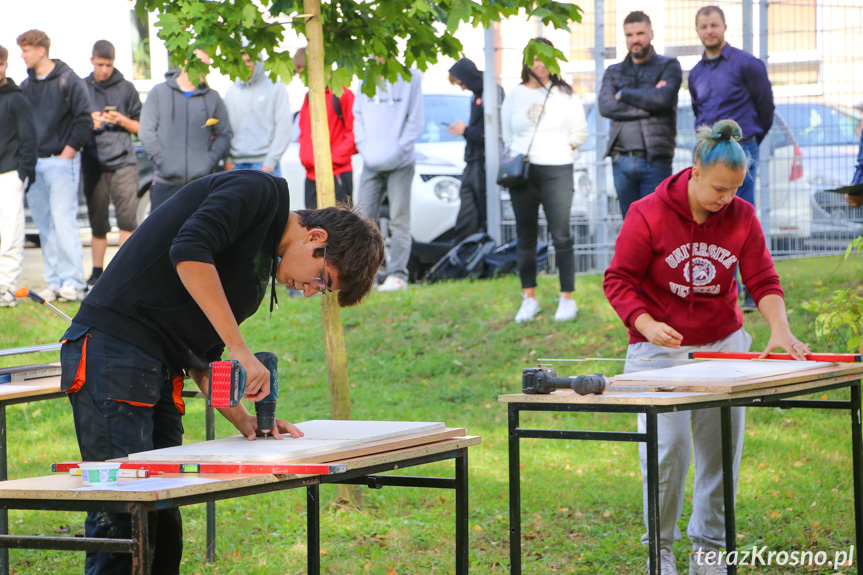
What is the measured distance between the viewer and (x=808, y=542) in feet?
17.4

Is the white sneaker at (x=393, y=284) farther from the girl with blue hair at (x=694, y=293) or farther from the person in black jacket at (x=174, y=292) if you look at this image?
the person in black jacket at (x=174, y=292)

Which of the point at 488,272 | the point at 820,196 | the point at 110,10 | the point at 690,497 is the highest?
the point at 110,10

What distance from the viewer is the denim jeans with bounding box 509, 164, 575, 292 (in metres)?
9.10

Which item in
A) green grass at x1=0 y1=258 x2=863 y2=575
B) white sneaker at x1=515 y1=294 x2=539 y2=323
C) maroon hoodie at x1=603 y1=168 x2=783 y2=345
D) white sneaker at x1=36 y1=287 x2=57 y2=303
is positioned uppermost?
maroon hoodie at x1=603 y1=168 x2=783 y2=345

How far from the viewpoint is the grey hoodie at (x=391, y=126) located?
10.2 metres

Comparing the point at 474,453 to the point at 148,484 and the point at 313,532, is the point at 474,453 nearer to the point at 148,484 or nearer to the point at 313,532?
the point at 313,532

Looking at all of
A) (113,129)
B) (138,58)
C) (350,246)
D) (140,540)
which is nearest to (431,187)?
(113,129)

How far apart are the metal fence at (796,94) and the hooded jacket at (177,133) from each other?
3472 mm

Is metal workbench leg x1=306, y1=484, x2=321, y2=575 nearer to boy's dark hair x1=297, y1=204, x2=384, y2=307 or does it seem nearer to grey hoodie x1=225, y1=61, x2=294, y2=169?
boy's dark hair x1=297, y1=204, x2=384, y2=307

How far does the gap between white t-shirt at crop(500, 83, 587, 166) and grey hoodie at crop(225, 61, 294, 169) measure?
2294 millimetres

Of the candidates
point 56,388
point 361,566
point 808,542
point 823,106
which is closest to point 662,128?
point 823,106

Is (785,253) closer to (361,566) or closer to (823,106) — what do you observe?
(823,106)

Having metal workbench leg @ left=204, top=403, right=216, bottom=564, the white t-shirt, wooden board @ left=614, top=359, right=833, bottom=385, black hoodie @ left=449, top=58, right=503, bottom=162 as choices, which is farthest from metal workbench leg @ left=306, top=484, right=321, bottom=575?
black hoodie @ left=449, top=58, right=503, bottom=162

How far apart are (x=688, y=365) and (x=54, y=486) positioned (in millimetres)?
2569
